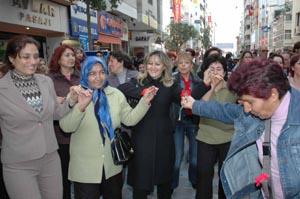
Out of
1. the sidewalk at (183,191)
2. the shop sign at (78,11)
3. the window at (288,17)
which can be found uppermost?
the window at (288,17)

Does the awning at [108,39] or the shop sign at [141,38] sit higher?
the shop sign at [141,38]

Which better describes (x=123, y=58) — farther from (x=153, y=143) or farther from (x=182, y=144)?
(x=153, y=143)

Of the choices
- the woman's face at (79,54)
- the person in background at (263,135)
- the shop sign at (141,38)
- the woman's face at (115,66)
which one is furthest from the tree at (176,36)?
the person in background at (263,135)

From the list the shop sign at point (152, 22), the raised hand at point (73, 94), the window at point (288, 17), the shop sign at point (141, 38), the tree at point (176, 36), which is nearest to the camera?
the raised hand at point (73, 94)

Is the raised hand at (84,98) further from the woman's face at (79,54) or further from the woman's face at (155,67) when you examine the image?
the woman's face at (79,54)

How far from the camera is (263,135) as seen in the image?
2094mm

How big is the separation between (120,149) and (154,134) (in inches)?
21.3

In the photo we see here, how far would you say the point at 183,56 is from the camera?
189 inches

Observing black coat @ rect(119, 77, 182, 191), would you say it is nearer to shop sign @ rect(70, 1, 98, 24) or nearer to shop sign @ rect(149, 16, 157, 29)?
shop sign @ rect(70, 1, 98, 24)

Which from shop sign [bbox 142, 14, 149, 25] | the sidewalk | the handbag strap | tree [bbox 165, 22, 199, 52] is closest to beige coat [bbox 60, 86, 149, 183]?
the handbag strap

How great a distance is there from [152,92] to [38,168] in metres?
1.29

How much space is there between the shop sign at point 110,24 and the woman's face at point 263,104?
1839 cm

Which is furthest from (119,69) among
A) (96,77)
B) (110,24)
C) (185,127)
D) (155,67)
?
(110,24)

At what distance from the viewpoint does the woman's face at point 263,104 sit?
194 cm
